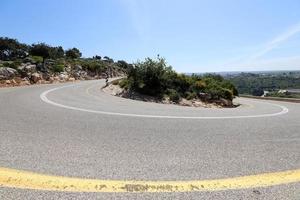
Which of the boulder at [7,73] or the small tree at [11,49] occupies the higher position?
the small tree at [11,49]

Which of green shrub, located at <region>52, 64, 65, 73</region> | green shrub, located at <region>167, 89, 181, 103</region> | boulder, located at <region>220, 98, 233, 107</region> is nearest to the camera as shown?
green shrub, located at <region>167, 89, 181, 103</region>

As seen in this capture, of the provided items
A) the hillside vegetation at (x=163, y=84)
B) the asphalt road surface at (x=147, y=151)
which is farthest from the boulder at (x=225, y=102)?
the asphalt road surface at (x=147, y=151)

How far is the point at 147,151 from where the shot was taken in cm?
562

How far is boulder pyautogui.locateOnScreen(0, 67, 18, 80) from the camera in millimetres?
28203

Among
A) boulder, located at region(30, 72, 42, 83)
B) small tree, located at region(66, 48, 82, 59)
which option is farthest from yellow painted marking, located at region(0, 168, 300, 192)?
small tree, located at region(66, 48, 82, 59)

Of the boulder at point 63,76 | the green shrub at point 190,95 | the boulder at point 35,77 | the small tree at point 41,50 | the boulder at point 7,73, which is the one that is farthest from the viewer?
the small tree at point 41,50

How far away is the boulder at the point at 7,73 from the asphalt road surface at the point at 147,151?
21.1 meters

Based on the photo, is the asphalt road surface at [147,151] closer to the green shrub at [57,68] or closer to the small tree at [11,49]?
the green shrub at [57,68]

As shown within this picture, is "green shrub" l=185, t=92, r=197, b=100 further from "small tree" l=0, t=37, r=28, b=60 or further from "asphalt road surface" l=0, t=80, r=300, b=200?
"small tree" l=0, t=37, r=28, b=60

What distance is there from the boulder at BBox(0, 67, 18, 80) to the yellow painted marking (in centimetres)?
2577

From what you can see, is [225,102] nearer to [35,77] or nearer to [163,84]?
[163,84]

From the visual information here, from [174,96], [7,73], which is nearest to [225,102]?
[174,96]

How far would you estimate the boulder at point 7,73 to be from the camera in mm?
28203

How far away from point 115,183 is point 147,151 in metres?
1.54
